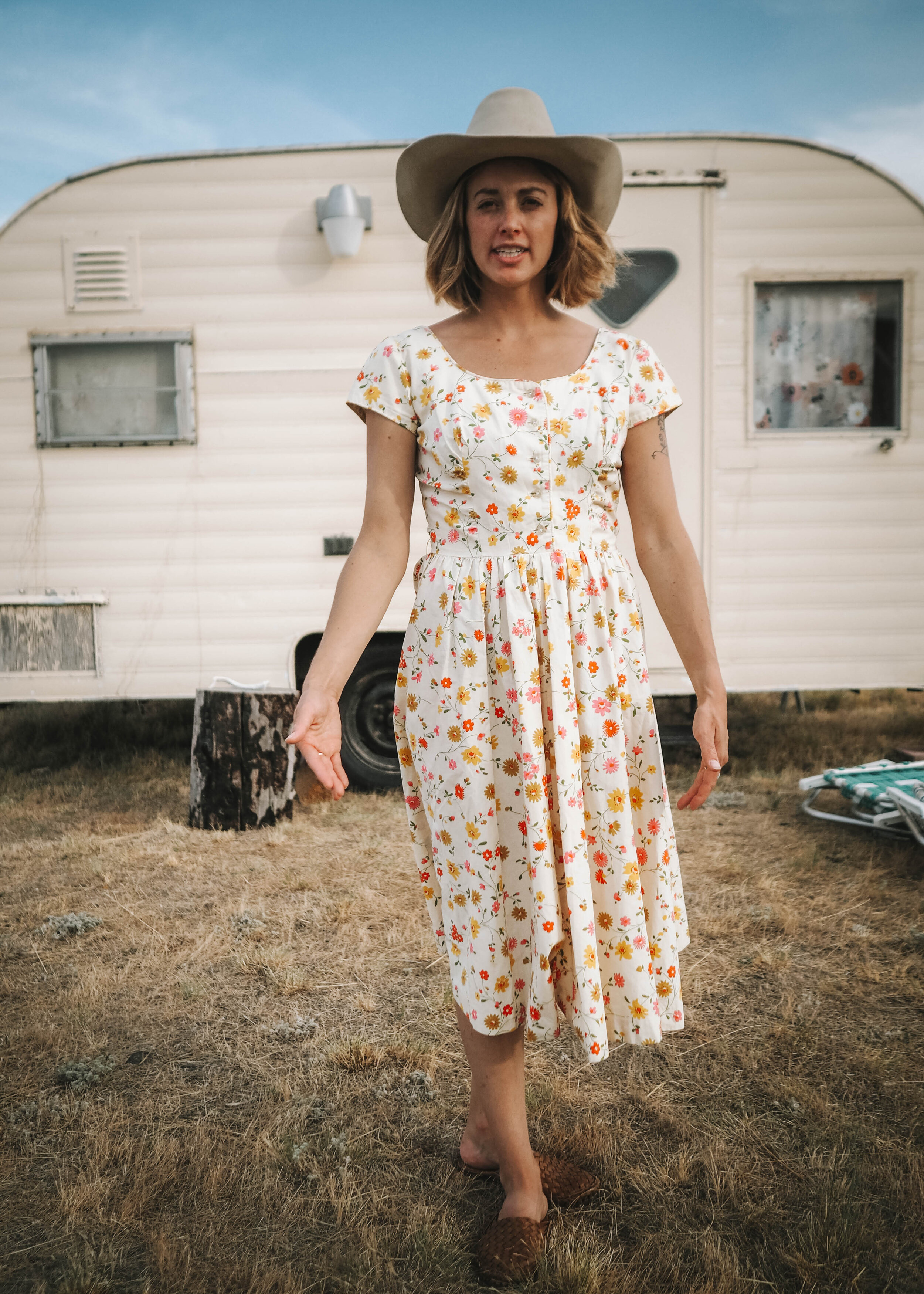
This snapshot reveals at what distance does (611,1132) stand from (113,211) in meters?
4.23

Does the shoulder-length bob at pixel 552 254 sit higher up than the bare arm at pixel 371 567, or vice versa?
the shoulder-length bob at pixel 552 254

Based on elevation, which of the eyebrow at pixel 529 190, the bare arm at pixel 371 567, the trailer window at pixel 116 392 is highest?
the trailer window at pixel 116 392

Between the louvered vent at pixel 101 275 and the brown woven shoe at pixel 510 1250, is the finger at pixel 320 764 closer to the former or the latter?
the brown woven shoe at pixel 510 1250

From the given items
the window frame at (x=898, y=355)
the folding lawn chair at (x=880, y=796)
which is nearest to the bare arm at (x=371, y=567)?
the folding lawn chair at (x=880, y=796)

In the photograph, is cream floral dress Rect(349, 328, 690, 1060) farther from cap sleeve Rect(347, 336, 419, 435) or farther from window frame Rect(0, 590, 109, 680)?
window frame Rect(0, 590, 109, 680)

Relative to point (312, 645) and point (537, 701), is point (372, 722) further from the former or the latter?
point (537, 701)

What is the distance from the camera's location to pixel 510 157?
1.56 m

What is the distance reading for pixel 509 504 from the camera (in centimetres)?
150

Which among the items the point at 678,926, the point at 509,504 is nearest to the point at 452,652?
the point at 509,504

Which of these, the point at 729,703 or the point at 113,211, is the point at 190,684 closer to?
the point at 113,211

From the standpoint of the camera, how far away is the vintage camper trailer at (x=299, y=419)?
4145 mm

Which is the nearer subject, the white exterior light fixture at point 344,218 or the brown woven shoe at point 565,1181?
the brown woven shoe at point 565,1181

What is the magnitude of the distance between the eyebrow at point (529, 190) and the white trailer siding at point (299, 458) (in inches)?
107

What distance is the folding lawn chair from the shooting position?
338 centimetres
